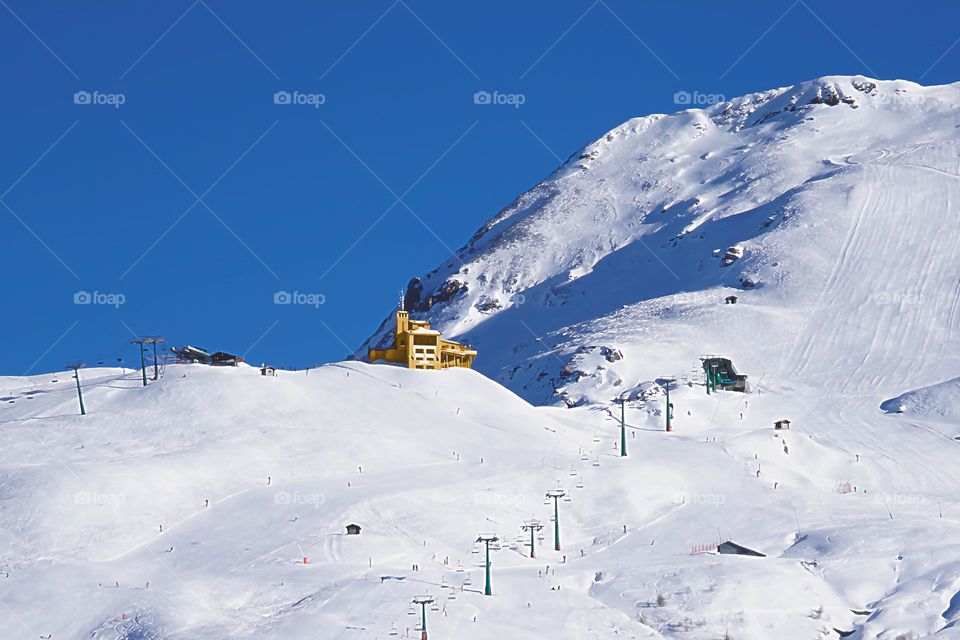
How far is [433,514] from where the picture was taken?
221 feet

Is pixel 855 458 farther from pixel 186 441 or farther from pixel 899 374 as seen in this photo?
pixel 186 441

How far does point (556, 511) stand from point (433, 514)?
6040mm

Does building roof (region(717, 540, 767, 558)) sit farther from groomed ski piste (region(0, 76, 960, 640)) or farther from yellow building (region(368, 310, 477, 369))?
yellow building (region(368, 310, 477, 369))

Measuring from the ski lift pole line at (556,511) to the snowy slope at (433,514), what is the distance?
49cm

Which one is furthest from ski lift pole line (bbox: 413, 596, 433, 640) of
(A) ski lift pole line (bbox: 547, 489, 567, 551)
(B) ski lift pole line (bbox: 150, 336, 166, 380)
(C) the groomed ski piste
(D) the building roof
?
(B) ski lift pole line (bbox: 150, 336, 166, 380)

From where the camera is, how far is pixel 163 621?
53.3 metres

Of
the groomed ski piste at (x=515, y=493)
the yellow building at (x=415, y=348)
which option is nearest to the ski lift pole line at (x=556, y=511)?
the groomed ski piste at (x=515, y=493)

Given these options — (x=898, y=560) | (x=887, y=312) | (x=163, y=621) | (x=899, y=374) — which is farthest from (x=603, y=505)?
(x=887, y=312)

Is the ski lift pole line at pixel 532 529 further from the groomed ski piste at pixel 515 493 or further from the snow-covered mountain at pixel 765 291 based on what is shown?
the snow-covered mountain at pixel 765 291

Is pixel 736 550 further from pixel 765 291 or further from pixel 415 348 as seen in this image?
pixel 765 291

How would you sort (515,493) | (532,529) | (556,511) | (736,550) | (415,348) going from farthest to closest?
1. (415,348)
2. (515,493)
3. (556,511)
4. (532,529)
5. (736,550)

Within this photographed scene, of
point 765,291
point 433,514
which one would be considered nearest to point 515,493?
point 433,514

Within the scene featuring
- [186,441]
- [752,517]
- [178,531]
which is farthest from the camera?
[186,441]

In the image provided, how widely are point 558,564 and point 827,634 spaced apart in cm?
1378
